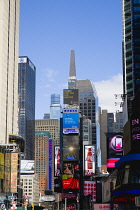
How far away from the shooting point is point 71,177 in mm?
192375

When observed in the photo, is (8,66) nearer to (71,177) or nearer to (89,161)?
(89,161)

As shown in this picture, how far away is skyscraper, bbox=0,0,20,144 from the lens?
130125 mm

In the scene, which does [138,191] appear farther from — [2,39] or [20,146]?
[20,146]

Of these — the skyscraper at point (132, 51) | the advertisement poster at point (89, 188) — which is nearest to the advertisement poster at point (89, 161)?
the advertisement poster at point (89, 188)

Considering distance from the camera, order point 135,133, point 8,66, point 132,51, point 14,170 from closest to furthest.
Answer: point 135,133 → point 8,66 → point 14,170 → point 132,51

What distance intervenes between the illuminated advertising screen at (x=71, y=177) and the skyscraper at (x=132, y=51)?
48.5 metres

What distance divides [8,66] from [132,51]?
1993 inches

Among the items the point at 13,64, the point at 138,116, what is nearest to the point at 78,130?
the point at 13,64

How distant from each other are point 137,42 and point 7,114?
59.4 metres

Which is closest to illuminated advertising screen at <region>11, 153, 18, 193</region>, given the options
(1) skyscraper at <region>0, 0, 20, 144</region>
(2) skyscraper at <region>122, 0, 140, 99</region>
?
(1) skyscraper at <region>0, 0, 20, 144</region>

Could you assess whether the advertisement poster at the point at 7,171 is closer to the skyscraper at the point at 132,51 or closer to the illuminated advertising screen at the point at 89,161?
the skyscraper at the point at 132,51

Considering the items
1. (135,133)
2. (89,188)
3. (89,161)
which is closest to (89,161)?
(89,161)

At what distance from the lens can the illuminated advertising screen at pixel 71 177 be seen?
625ft

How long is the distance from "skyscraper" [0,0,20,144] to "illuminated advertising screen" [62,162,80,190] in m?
57.9
